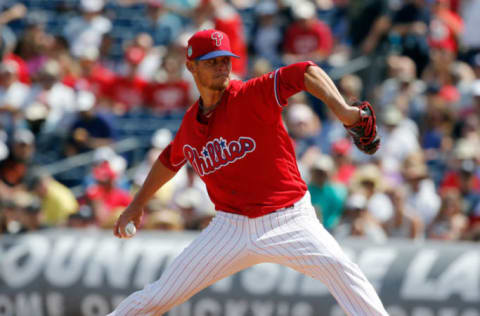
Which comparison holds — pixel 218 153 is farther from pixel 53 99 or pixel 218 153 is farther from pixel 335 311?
pixel 53 99

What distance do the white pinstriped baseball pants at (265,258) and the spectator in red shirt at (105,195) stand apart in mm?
4051

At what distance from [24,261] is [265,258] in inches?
147

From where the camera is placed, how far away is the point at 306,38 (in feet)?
36.9

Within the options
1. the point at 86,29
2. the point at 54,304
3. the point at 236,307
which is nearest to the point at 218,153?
the point at 236,307

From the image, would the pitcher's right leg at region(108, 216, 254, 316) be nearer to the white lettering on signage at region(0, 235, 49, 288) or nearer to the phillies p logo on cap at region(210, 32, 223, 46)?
the phillies p logo on cap at region(210, 32, 223, 46)

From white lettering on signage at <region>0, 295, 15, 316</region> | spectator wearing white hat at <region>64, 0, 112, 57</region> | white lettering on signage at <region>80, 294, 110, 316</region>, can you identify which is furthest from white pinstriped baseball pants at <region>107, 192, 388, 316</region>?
spectator wearing white hat at <region>64, 0, 112, 57</region>

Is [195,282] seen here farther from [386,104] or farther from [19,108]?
[19,108]

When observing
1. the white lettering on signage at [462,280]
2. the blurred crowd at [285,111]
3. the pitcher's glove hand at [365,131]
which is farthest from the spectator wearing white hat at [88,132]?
the pitcher's glove hand at [365,131]

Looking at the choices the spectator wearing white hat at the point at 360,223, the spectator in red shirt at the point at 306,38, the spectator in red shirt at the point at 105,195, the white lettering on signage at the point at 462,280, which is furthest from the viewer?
the spectator in red shirt at the point at 306,38

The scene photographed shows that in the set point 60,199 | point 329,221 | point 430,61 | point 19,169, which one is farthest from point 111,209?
point 430,61

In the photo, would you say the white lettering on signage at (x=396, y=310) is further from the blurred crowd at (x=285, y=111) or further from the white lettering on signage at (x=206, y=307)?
the white lettering on signage at (x=206, y=307)

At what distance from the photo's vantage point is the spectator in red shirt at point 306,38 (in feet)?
36.8

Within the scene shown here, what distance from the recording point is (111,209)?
9.01 m

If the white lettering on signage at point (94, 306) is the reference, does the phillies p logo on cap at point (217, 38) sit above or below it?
above
